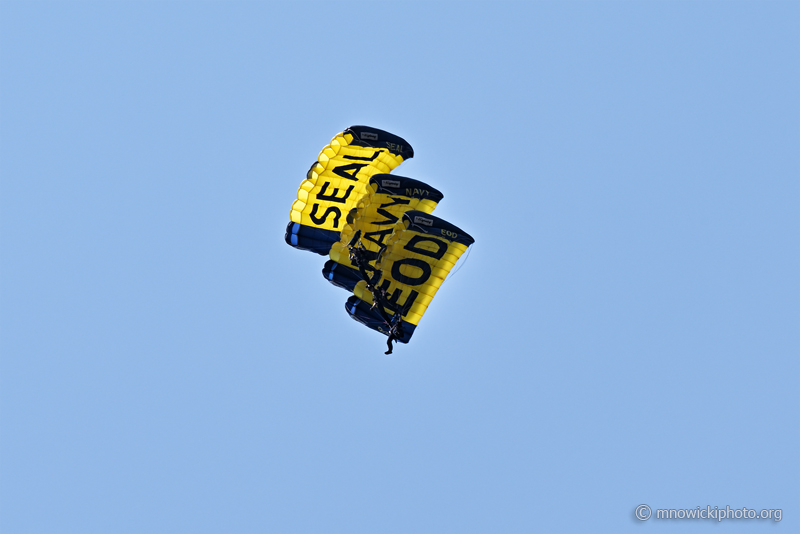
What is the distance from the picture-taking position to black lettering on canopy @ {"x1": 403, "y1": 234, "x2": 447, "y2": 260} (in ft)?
100

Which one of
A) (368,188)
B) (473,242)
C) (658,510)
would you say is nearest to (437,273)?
(473,242)

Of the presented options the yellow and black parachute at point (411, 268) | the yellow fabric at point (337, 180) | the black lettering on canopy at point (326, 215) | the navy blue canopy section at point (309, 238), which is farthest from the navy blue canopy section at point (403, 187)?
the navy blue canopy section at point (309, 238)

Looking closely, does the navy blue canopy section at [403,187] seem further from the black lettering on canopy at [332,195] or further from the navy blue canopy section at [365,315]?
the navy blue canopy section at [365,315]

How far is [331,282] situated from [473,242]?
6.34m

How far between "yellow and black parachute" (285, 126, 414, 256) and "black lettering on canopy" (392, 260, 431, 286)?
2.88 meters

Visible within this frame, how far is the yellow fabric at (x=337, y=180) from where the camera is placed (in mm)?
33375

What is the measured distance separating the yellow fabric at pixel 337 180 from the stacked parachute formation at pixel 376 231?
0.04 m

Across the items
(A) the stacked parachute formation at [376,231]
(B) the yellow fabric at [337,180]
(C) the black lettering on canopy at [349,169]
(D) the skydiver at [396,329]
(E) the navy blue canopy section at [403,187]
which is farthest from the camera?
(C) the black lettering on canopy at [349,169]

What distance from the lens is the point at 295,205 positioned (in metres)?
33.8

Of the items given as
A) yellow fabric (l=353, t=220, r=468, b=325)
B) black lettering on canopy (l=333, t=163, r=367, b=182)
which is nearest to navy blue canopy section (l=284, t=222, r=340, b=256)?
black lettering on canopy (l=333, t=163, r=367, b=182)

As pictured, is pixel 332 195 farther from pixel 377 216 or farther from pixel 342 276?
pixel 342 276

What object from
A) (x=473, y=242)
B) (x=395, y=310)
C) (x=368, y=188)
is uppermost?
(x=368, y=188)

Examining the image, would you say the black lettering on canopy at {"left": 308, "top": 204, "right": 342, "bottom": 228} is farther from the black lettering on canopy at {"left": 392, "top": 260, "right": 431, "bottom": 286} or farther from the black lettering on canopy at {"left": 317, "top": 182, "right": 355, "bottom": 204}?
the black lettering on canopy at {"left": 392, "top": 260, "right": 431, "bottom": 286}

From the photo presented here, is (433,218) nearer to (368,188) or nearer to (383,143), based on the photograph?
(368,188)
